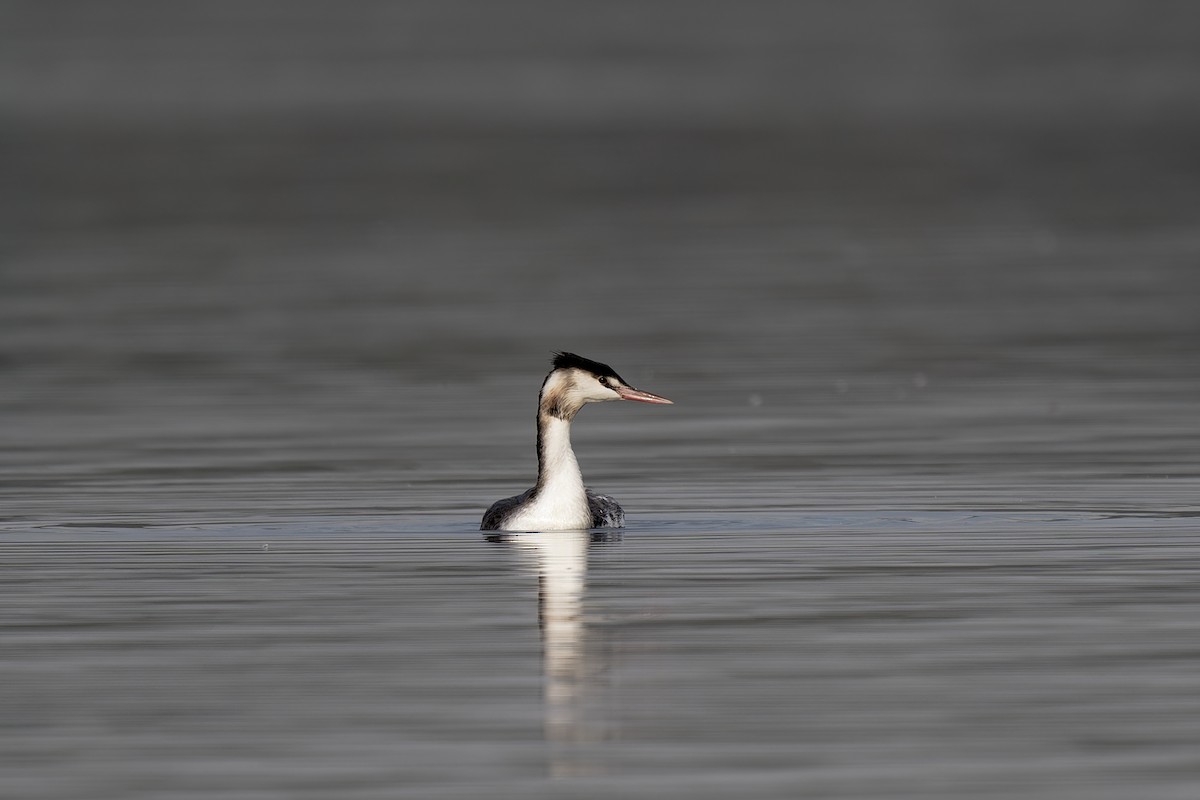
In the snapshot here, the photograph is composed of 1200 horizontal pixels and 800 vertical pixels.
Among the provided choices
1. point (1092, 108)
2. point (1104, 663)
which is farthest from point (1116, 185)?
point (1104, 663)

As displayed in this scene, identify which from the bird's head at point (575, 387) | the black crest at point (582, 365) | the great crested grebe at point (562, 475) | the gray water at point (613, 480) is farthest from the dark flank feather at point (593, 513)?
the black crest at point (582, 365)

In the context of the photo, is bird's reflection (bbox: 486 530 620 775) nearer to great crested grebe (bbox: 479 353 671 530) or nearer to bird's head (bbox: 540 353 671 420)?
great crested grebe (bbox: 479 353 671 530)

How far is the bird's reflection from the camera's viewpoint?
1040cm

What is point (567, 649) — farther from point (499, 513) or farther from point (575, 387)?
point (575, 387)

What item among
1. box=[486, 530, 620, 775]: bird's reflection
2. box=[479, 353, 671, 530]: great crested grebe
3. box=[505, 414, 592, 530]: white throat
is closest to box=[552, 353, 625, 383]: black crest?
box=[479, 353, 671, 530]: great crested grebe

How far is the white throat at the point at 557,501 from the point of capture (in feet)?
51.4

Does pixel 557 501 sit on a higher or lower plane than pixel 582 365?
lower

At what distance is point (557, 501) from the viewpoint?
15750 mm

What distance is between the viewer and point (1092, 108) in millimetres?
69625

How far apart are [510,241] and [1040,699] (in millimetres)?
28649

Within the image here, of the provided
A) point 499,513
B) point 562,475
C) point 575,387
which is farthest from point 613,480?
point 499,513

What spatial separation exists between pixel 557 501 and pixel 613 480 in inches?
91.1

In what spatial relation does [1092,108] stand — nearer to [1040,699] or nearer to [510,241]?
[510,241]

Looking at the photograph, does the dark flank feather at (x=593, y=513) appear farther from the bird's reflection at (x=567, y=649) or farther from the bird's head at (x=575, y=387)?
the bird's head at (x=575, y=387)
